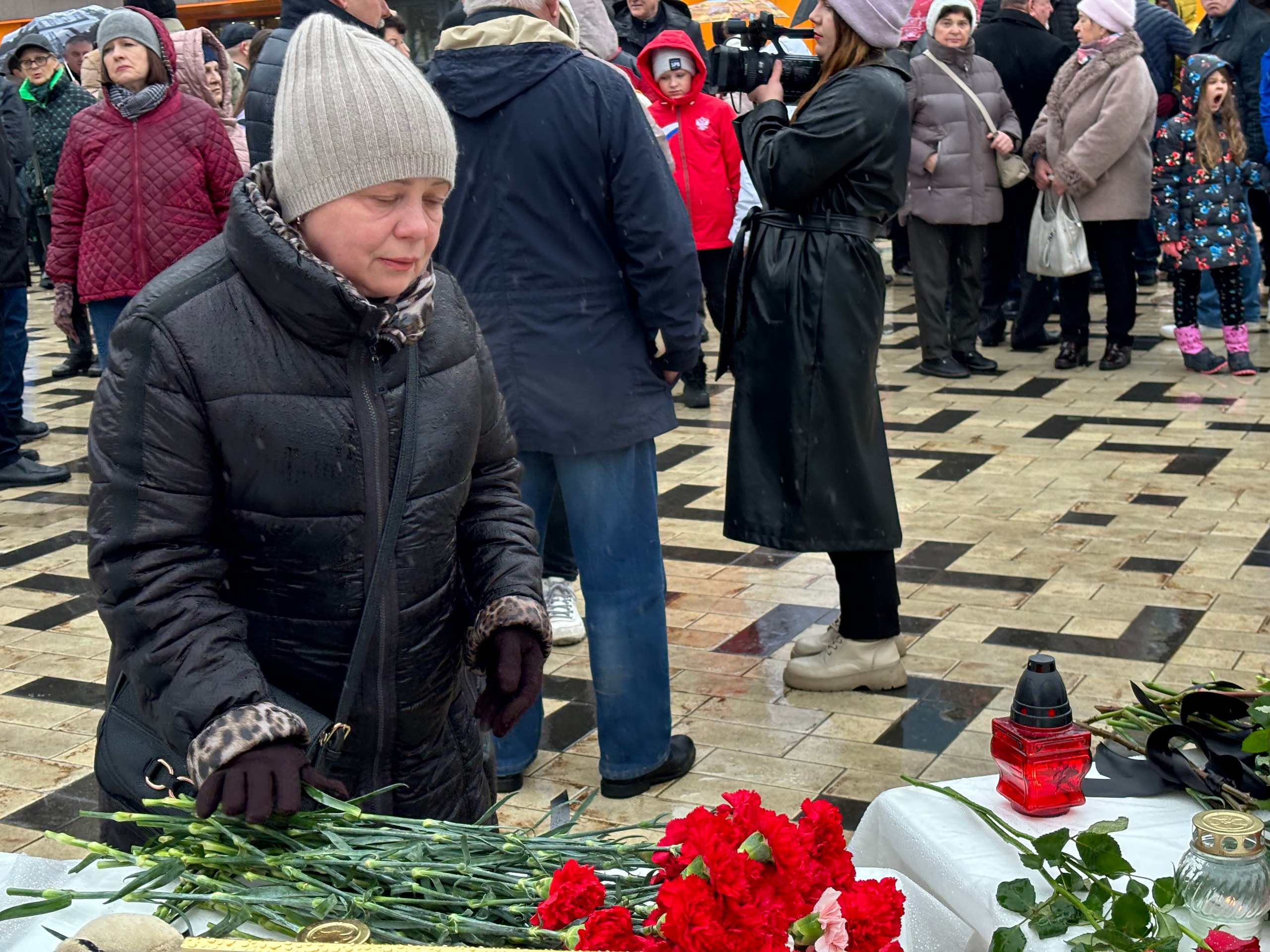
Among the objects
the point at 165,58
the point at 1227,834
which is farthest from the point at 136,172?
the point at 1227,834

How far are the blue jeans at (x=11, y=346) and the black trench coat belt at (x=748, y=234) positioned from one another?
185 inches

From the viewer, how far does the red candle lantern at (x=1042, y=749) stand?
1845 millimetres

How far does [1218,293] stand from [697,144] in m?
3.19

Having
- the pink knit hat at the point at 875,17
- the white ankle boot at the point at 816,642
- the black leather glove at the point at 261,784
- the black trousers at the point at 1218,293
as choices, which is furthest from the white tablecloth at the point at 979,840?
the black trousers at the point at 1218,293

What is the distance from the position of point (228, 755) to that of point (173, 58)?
585 centimetres

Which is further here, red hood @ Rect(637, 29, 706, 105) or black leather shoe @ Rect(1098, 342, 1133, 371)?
black leather shoe @ Rect(1098, 342, 1133, 371)

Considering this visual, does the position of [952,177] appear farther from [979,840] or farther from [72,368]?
[979,840]

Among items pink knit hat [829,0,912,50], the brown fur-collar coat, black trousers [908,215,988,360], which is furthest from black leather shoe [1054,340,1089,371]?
pink knit hat [829,0,912,50]

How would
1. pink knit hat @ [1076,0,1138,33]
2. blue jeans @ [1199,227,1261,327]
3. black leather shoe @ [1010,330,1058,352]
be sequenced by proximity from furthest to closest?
black leather shoe @ [1010,330,1058,352], blue jeans @ [1199,227,1261,327], pink knit hat @ [1076,0,1138,33]

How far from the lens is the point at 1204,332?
9.59 metres

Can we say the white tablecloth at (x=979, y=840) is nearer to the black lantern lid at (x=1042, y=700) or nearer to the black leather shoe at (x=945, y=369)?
the black lantern lid at (x=1042, y=700)

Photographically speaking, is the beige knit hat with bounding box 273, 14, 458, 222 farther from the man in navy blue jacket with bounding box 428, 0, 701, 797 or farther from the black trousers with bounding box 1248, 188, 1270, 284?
the black trousers with bounding box 1248, 188, 1270, 284

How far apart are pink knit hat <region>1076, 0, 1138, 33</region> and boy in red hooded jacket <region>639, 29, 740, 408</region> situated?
6.83ft

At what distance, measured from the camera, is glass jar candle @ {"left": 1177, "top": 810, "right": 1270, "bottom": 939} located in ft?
5.14
